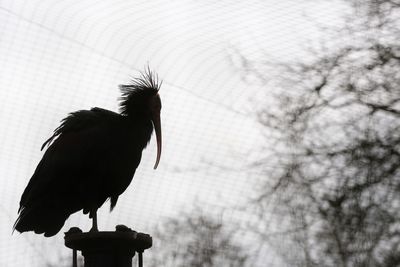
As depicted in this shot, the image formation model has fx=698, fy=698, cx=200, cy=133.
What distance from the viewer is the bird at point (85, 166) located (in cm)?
418

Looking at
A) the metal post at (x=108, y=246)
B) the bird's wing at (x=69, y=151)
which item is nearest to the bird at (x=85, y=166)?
the bird's wing at (x=69, y=151)

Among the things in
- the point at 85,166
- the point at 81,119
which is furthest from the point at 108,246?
the point at 81,119

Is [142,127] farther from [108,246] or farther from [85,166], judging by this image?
[108,246]

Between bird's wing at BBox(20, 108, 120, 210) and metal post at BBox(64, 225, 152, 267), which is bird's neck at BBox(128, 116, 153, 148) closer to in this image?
bird's wing at BBox(20, 108, 120, 210)

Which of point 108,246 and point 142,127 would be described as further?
point 142,127

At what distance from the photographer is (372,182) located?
712 cm

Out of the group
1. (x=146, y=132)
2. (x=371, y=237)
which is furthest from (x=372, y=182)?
A: (x=146, y=132)

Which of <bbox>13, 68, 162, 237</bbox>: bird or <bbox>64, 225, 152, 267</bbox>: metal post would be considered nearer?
<bbox>64, 225, 152, 267</bbox>: metal post

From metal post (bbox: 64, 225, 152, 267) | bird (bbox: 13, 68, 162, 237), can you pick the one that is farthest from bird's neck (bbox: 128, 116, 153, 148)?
metal post (bbox: 64, 225, 152, 267)

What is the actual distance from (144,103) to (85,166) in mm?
739

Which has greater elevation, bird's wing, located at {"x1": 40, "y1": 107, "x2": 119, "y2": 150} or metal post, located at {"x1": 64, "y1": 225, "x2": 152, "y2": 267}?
bird's wing, located at {"x1": 40, "y1": 107, "x2": 119, "y2": 150}

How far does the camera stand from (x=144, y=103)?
4.82m

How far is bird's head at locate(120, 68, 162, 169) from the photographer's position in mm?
4762

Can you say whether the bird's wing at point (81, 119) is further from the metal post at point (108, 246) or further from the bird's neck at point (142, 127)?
the metal post at point (108, 246)
